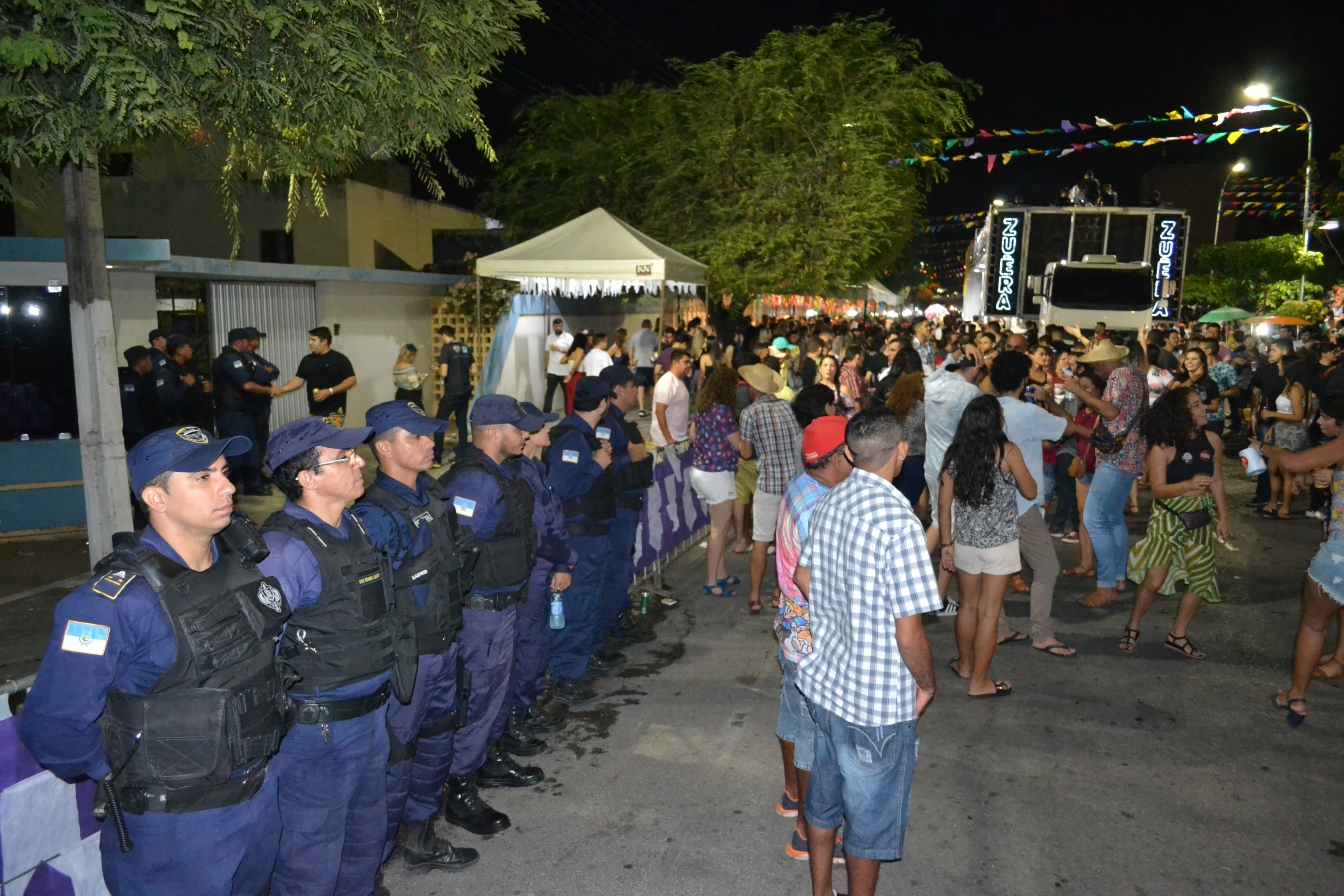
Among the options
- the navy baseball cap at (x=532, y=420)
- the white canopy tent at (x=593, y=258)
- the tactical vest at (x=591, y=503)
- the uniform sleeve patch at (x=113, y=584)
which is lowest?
the tactical vest at (x=591, y=503)

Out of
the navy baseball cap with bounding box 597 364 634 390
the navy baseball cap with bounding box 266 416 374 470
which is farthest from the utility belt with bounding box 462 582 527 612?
the navy baseball cap with bounding box 597 364 634 390

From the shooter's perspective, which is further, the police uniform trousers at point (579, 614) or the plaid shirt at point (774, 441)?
the plaid shirt at point (774, 441)

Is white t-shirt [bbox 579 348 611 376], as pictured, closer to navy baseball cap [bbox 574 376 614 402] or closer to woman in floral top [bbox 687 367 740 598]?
woman in floral top [bbox 687 367 740 598]

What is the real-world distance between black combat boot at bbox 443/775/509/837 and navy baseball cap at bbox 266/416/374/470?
73.6 inches

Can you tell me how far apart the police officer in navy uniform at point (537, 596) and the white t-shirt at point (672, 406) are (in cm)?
389

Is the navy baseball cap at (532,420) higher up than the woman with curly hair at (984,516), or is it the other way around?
the navy baseball cap at (532,420)

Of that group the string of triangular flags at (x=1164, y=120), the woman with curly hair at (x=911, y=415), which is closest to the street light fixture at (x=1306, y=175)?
the string of triangular flags at (x=1164, y=120)

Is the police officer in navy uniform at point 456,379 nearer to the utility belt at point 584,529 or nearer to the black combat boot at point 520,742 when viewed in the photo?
the utility belt at point 584,529

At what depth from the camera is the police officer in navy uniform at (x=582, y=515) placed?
5.95 m

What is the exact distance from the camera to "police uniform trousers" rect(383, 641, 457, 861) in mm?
4000

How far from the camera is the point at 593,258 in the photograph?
41.2 ft

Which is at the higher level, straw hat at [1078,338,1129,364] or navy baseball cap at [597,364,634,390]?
straw hat at [1078,338,1129,364]

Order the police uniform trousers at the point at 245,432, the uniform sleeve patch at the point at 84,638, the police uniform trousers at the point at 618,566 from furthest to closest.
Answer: the police uniform trousers at the point at 245,432
the police uniform trousers at the point at 618,566
the uniform sleeve patch at the point at 84,638

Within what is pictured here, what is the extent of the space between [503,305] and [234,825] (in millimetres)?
15328
